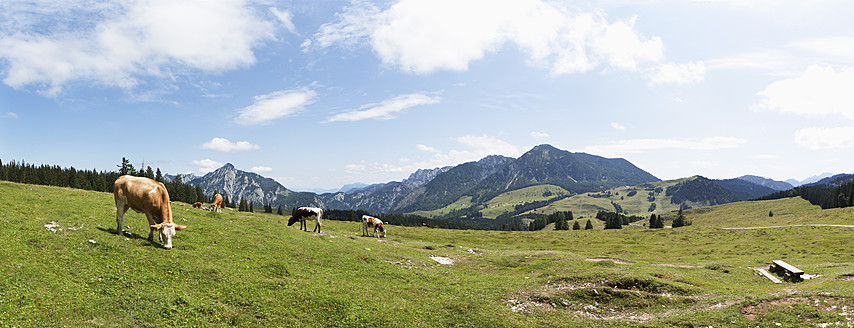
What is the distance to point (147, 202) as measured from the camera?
23297 millimetres

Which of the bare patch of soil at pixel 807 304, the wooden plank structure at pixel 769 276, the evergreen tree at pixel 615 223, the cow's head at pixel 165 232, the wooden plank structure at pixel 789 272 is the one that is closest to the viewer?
the bare patch of soil at pixel 807 304

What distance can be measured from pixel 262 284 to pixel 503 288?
1797cm

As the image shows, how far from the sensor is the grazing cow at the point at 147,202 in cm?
2327

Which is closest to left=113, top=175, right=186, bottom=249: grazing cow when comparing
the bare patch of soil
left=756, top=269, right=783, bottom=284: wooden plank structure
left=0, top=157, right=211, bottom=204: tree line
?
the bare patch of soil

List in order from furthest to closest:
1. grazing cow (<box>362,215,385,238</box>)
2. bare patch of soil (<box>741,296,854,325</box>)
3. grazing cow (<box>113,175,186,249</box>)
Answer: grazing cow (<box>362,215,385,238</box>) → grazing cow (<box>113,175,186,249</box>) → bare patch of soil (<box>741,296,854,325</box>)

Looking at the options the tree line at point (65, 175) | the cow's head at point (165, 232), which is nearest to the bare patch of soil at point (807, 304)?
the cow's head at point (165, 232)

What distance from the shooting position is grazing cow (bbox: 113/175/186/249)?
23266mm

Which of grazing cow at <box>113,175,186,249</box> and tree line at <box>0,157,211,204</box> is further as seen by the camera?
tree line at <box>0,157,211,204</box>

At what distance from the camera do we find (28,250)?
17641 millimetres

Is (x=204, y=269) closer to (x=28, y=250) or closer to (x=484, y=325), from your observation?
(x=28, y=250)

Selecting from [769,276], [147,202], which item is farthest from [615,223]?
[147,202]

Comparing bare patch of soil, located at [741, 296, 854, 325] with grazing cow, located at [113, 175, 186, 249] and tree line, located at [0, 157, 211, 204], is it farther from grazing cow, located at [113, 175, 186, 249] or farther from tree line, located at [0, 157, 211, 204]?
tree line, located at [0, 157, 211, 204]

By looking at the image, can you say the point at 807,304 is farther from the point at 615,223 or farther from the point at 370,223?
the point at 615,223

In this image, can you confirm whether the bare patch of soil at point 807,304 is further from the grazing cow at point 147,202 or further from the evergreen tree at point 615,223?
the evergreen tree at point 615,223
